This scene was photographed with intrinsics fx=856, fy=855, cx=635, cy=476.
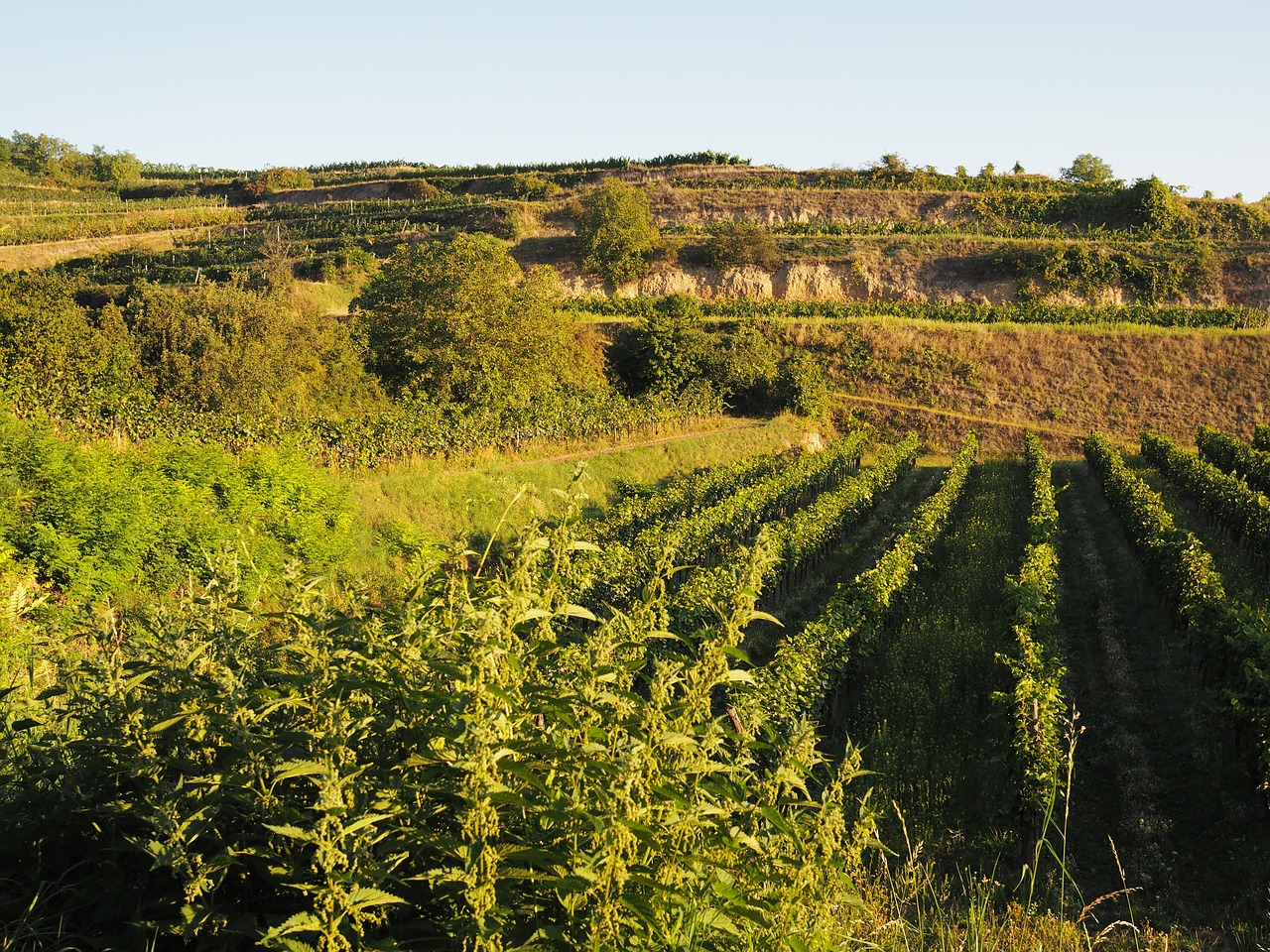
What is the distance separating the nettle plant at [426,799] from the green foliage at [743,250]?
58.1 metres

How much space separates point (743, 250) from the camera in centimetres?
5909

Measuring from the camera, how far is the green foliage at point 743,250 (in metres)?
58.9

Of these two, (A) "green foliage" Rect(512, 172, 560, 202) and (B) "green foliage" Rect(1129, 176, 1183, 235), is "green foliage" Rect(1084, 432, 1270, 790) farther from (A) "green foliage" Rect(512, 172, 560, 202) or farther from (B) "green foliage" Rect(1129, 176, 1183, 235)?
(A) "green foliage" Rect(512, 172, 560, 202)

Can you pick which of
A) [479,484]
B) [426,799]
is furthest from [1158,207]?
[426,799]

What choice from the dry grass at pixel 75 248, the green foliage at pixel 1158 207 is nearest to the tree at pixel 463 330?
the dry grass at pixel 75 248

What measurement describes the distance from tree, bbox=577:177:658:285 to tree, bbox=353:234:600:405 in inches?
899

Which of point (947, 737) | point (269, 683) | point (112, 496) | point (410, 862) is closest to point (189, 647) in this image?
point (269, 683)

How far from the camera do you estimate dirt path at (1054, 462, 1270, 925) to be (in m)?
8.59

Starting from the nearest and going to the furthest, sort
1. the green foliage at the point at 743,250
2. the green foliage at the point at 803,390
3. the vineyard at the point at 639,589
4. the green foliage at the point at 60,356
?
the vineyard at the point at 639,589, the green foliage at the point at 60,356, the green foliage at the point at 803,390, the green foliage at the point at 743,250

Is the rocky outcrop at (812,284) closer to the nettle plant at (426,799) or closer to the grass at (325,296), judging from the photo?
the grass at (325,296)

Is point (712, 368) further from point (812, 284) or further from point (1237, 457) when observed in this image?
point (1237, 457)

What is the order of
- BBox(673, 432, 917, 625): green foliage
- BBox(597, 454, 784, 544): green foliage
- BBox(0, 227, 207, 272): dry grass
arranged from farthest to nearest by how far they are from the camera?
BBox(0, 227, 207, 272): dry grass < BBox(597, 454, 784, 544): green foliage < BBox(673, 432, 917, 625): green foliage

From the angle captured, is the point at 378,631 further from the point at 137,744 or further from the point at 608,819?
the point at 608,819

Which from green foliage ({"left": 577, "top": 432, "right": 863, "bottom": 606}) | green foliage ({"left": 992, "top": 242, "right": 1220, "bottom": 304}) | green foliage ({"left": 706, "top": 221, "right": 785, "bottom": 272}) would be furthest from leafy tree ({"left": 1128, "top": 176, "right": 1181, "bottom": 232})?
green foliage ({"left": 577, "top": 432, "right": 863, "bottom": 606})
